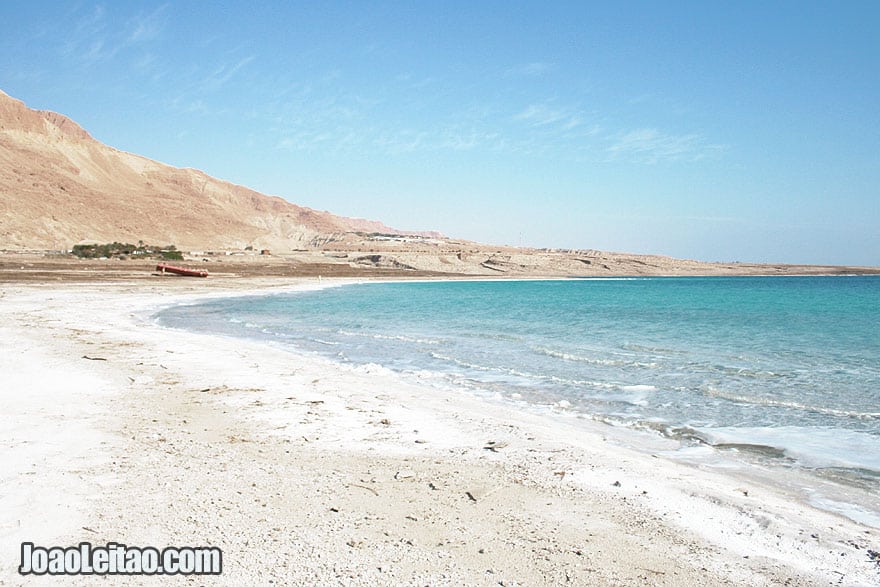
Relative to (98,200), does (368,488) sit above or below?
below

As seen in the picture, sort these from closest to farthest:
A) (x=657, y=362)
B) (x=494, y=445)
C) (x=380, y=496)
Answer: (x=380, y=496) < (x=494, y=445) < (x=657, y=362)

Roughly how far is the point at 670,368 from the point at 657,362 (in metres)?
0.85

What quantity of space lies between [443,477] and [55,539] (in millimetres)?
3284

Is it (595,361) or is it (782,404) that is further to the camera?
(595,361)

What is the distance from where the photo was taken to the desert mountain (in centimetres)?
8112

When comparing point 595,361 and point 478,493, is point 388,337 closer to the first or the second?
point 595,361

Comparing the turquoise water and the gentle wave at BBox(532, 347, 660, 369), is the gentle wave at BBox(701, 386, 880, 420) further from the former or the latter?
the gentle wave at BBox(532, 347, 660, 369)

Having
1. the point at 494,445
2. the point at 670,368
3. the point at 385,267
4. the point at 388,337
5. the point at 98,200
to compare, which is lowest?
the point at 388,337

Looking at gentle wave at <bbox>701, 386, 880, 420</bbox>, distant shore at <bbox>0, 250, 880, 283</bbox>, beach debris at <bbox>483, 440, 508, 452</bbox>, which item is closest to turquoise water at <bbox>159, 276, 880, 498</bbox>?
gentle wave at <bbox>701, 386, 880, 420</bbox>

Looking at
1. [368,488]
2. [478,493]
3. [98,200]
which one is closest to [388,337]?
[368,488]

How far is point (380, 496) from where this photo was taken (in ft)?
17.5

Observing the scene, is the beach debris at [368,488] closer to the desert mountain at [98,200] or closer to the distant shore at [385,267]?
the distant shore at [385,267]

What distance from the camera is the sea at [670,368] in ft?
25.4

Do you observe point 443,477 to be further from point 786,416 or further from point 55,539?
point 786,416
